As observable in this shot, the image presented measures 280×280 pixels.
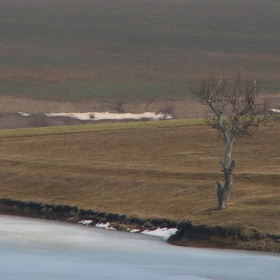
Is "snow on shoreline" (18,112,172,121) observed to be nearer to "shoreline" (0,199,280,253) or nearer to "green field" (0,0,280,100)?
"green field" (0,0,280,100)

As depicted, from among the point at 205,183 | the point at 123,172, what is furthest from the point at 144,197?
the point at 123,172

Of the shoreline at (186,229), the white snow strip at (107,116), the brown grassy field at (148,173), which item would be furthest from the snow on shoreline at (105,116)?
the shoreline at (186,229)

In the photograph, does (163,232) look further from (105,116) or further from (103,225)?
(105,116)

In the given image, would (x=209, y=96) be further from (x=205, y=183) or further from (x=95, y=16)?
(x=95, y=16)

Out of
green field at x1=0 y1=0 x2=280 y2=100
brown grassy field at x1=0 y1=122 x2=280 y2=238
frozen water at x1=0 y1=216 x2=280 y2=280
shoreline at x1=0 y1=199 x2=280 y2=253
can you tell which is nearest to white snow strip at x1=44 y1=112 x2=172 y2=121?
green field at x1=0 y1=0 x2=280 y2=100

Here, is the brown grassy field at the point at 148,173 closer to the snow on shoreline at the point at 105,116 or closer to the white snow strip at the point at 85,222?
the white snow strip at the point at 85,222
